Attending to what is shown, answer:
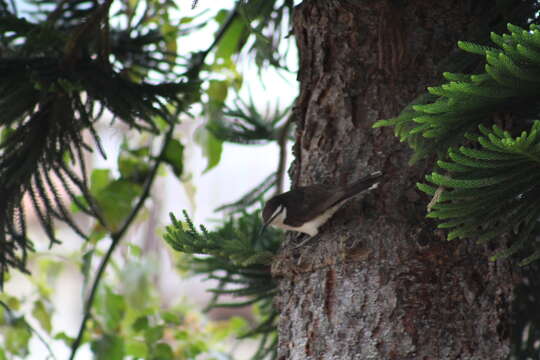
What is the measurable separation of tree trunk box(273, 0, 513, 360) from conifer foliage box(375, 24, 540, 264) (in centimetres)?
20

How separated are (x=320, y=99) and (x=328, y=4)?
0.21 m

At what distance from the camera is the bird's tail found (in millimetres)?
1405

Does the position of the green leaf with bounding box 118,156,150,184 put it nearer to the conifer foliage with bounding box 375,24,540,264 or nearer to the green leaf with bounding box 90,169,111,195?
the green leaf with bounding box 90,169,111,195

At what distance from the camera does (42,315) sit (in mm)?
2367

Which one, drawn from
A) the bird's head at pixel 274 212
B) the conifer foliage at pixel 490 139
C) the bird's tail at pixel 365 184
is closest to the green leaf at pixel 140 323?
the bird's head at pixel 274 212

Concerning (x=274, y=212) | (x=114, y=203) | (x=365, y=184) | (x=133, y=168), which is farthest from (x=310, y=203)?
(x=133, y=168)

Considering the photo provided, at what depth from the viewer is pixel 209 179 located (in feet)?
23.3

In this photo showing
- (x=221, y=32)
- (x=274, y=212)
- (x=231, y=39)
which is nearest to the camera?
(x=274, y=212)

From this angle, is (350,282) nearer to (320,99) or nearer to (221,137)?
(320,99)

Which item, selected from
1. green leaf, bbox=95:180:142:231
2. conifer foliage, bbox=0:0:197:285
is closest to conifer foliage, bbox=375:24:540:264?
conifer foliage, bbox=0:0:197:285

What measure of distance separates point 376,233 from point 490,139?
0.45 m

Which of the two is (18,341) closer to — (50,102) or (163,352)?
(163,352)

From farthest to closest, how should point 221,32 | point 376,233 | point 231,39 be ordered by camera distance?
1. point 231,39
2. point 221,32
3. point 376,233

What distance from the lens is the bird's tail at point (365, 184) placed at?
A: 1.41 meters
